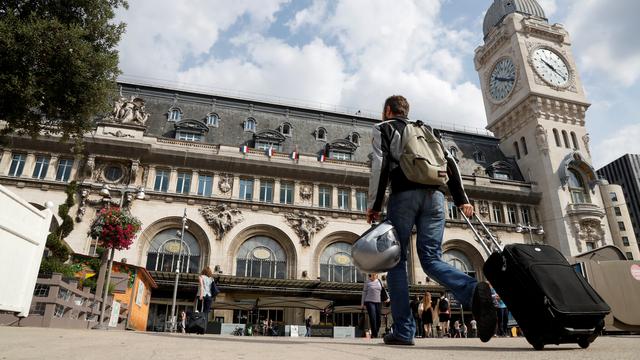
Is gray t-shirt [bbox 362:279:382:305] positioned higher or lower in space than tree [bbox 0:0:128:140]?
lower

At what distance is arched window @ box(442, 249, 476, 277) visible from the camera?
1220 inches

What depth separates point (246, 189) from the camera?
28750 mm

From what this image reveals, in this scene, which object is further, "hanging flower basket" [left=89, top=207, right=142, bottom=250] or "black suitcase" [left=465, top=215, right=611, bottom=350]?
"hanging flower basket" [left=89, top=207, right=142, bottom=250]

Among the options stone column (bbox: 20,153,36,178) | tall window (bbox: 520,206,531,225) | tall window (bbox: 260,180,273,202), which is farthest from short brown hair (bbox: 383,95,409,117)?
tall window (bbox: 520,206,531,225)

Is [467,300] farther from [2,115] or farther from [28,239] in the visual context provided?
[2,115]

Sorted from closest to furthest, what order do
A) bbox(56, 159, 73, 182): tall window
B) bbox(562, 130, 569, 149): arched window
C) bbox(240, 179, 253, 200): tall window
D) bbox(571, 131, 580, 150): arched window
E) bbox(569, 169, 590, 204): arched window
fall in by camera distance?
1. bbox(56, 159, 73, 182): tall window
2. bbox(240, 179, 253, 200): tall window
3. bbox(569, 169, 590, 204): arched window
4. bbox(562, 130, 569, 149): arched window
5. bbox(571, 131, 580, 150): arched window

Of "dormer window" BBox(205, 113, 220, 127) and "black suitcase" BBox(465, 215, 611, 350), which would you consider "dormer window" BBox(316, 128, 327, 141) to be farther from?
"black suitcase" BBox(465, 215, 611, 350)

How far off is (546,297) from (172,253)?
25.3m

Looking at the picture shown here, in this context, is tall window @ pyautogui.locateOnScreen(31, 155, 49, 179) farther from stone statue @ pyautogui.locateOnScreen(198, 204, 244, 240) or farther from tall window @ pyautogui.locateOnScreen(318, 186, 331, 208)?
tall window @ pyautogui.locateOnScreen(318, 186, 331, 208)

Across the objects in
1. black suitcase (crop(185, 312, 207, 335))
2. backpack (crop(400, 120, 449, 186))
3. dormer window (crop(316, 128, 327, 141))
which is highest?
dormer window (crop(316, 128, 327, 141))

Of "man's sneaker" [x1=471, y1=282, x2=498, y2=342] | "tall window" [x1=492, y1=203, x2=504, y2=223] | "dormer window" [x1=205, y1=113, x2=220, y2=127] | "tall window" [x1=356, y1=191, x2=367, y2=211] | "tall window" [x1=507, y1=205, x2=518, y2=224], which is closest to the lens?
"man's sneaker" [x1=471, y1=282, x2=498, y2=342]

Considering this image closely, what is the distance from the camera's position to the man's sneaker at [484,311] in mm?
3447

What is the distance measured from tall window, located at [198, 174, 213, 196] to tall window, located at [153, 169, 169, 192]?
2.10 meters

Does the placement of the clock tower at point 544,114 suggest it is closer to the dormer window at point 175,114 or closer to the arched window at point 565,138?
the arched window at point 565,138
